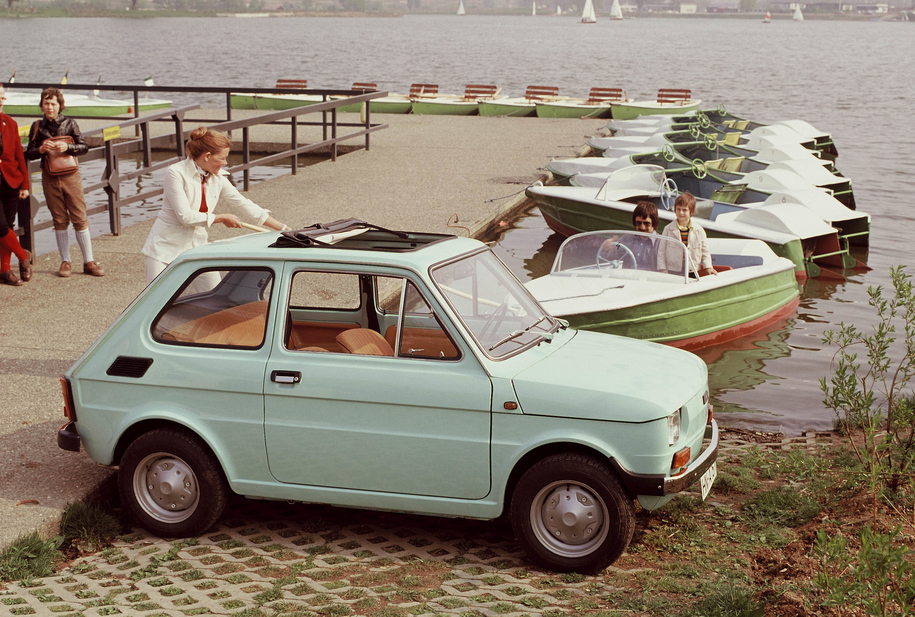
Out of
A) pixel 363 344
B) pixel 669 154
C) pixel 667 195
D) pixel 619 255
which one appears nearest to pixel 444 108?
pixel 669 154

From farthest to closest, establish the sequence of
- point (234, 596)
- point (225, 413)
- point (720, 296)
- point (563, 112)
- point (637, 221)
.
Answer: point (563, 112), point (720, 296), point (637, 221), point (225, 413), point (234, 596)

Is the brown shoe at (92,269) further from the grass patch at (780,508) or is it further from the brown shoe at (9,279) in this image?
the grass patch at (780,508)

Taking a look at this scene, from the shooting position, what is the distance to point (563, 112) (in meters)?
31.8

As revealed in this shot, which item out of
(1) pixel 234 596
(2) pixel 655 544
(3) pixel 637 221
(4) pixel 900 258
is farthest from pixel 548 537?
(4) pixel 900 258

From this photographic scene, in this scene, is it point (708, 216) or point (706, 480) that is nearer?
point (706, 480)

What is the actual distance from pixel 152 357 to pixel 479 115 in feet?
90.0

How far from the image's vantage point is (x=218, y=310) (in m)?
5.61

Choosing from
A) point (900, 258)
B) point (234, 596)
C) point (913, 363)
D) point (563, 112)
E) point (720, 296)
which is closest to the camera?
point (234, 596)

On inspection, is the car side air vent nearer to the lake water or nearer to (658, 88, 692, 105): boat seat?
the lake water

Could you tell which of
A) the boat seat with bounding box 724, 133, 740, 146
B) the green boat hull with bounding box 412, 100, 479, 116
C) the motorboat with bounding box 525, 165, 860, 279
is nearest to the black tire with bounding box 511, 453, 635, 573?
the motorboat with bounding box 525, 165, 860, 279

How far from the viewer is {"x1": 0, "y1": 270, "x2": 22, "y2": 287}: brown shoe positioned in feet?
33.6

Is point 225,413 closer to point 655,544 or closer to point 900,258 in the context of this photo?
point 655,544

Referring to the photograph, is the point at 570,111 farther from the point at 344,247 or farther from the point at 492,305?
the point at 344,247

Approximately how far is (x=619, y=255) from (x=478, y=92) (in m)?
25.3
